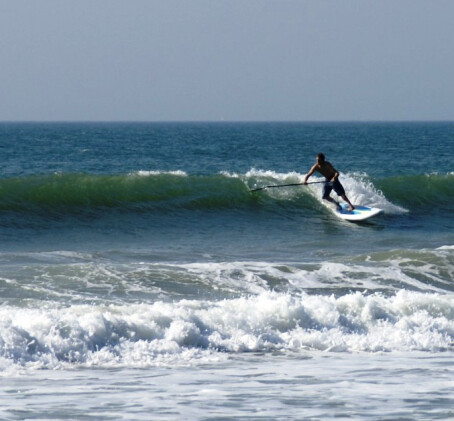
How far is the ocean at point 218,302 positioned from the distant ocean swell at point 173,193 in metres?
0.07

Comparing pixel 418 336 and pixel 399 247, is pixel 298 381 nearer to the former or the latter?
pixel 418 336

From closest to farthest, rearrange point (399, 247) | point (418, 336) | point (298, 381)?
1. point (298, 381)
2. point (418, 336)
3. point (399, 247)

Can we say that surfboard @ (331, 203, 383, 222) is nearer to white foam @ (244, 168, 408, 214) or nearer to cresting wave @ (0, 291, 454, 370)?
white foam @ (244, 168, 408, 214)

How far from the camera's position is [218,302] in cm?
1329

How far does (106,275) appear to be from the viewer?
1502 cm

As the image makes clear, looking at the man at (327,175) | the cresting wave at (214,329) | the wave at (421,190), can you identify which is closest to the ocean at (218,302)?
the cresting wave at (214,329)

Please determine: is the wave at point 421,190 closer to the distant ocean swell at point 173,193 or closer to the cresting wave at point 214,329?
the distant ocean swell at point 173,193

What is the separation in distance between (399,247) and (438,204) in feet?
26.0

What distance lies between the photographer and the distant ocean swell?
965 inches

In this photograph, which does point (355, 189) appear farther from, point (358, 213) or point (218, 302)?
point (218, 302)

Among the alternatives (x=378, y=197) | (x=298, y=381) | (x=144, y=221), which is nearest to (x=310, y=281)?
(x=298, y=381)

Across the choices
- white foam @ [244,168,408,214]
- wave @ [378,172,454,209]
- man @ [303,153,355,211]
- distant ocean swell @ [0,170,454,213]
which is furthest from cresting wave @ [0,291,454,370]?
wave @ [378,172,454,209]

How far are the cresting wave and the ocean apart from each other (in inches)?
→ 0.9

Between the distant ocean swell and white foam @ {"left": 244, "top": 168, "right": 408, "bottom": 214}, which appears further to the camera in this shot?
white foam @ {"left": 244, "top": 168, "right": 408, "bottom": 214}
